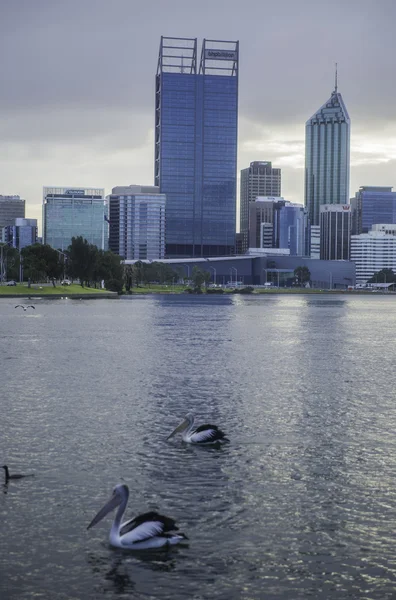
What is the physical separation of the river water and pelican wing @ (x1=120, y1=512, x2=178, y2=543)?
1.11 ft

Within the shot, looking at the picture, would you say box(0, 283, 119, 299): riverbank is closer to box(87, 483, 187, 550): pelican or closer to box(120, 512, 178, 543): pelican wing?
box(87, 483, 187, 550): pelican

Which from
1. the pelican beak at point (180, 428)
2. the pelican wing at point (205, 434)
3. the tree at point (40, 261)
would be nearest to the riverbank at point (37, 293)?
the tree at point (40, 261)

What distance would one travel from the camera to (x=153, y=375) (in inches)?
1594

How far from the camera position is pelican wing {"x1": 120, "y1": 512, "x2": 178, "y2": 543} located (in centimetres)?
1466

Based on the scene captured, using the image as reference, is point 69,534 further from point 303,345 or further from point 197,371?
point 303,345

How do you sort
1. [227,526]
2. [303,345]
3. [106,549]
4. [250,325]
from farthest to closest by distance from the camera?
1. [250,325]
2. [303,345]
3. [227,526]
4. [106,549]

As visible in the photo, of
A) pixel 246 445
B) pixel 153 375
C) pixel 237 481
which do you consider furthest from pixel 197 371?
pixel 237 481

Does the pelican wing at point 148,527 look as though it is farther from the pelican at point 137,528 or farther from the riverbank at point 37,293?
the riverbank at point 37,293

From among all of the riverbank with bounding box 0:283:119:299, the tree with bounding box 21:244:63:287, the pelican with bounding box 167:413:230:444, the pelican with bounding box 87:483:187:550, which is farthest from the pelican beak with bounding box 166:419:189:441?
the tree with bounding box 21:244:63:287

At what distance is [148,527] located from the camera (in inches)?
578

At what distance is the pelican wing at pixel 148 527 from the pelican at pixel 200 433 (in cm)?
833

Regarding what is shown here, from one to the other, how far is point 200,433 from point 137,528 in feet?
28.0

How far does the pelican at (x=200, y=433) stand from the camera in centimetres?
2314

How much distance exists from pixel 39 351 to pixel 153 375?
1509 cm
